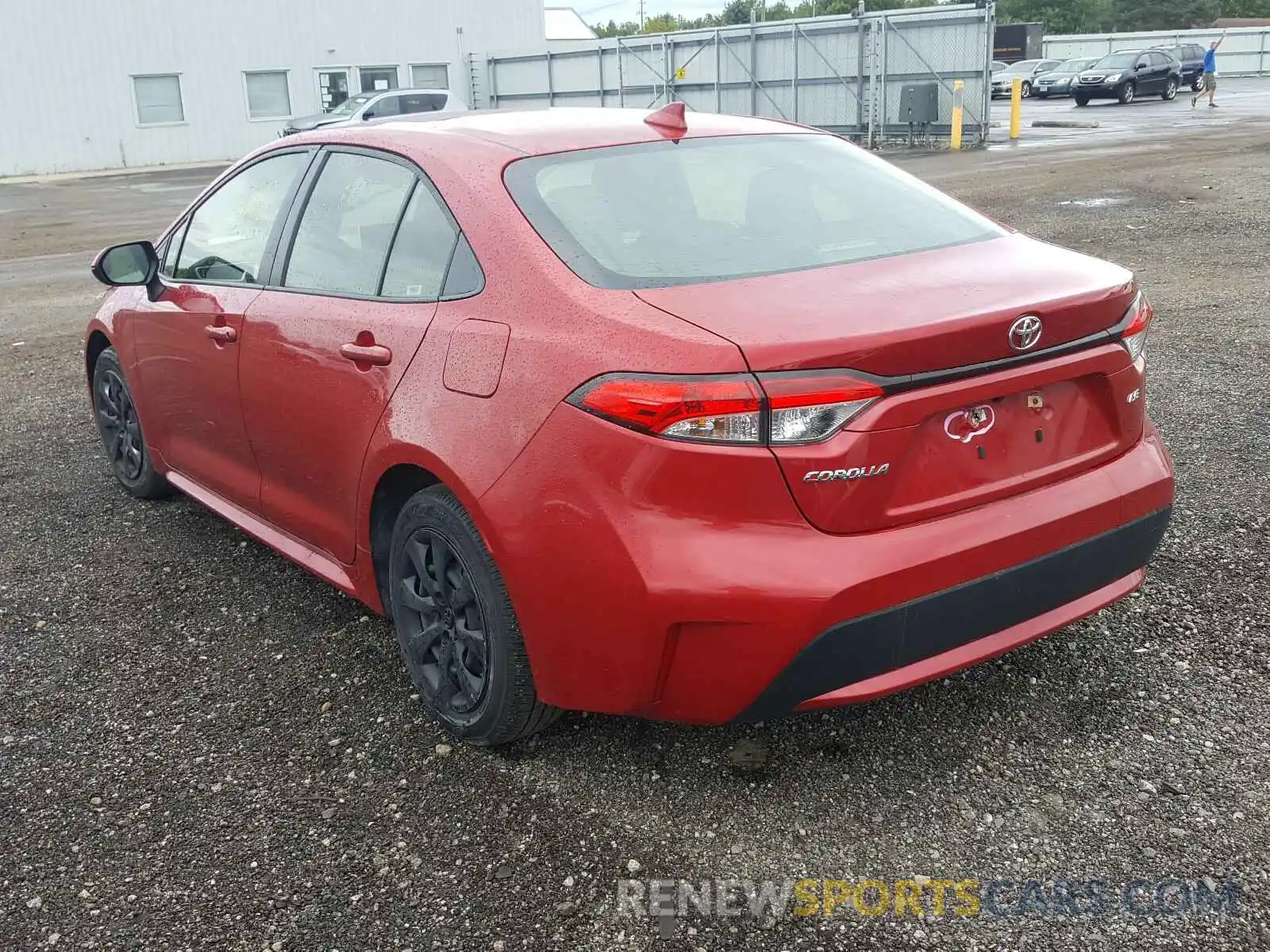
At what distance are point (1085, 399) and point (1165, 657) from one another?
102 centimetres

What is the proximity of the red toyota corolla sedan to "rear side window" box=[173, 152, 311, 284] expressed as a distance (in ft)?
0.62

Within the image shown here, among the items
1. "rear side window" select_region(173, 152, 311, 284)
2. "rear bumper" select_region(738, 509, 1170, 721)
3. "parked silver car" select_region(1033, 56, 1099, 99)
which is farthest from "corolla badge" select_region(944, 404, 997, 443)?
"parked silver car" select_region(1033, 56, 1099, 99)

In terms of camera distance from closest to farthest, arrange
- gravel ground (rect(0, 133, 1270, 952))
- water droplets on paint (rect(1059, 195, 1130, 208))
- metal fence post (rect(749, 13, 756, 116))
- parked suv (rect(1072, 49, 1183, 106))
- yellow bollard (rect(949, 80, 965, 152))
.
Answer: gravel ground (rect(0, 133, 1270, 952)), water droplets on paint (rect(1059, 195, 1130, 208)), yellow bollard (rect(949, 80, 965, 152)), metal fence post (rect(749, 13, 756, 116)), parked suv (rect(1072, 49, 1183, 106))

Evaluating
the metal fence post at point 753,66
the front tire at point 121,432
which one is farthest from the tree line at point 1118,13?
the front tire at point 121,432

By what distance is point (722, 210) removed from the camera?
3225 mm

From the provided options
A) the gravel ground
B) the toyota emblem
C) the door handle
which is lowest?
→ the gravel ground

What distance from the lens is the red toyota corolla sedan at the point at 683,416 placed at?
2.50 meters

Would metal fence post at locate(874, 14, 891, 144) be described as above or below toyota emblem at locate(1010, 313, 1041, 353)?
above

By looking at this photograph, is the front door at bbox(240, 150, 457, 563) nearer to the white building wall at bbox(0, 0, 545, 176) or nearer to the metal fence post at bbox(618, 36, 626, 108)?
the metal fence post at bbox(618, 36, 626, 108)

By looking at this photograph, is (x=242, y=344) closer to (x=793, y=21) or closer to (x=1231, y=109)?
(x=793, y=21)

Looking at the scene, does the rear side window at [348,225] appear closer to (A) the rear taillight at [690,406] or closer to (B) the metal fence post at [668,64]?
(A) the rear taillight at [690,406]

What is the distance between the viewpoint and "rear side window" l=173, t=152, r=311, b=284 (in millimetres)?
3947

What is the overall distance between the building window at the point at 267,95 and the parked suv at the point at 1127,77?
22.9m

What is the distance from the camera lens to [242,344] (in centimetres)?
385
